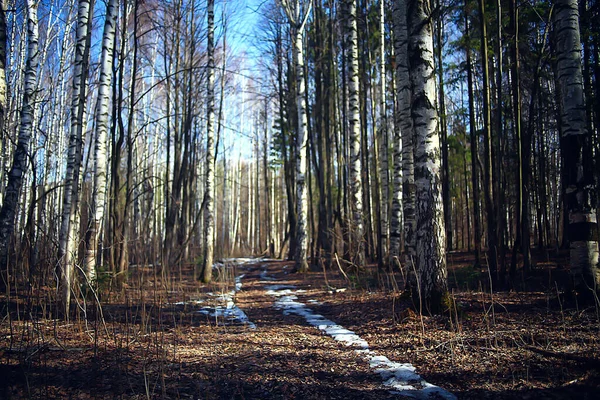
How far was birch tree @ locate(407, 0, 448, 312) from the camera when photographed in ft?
16.1

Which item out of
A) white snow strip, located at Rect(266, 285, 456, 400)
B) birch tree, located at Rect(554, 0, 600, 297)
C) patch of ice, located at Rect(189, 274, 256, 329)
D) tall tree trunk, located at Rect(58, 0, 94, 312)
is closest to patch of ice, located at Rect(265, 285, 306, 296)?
patch of ice, located at Rect(189, 274, 256, 329)

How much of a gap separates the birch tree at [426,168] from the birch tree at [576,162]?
1.66 meters

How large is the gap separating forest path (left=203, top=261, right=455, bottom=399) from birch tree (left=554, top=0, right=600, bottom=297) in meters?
2.92

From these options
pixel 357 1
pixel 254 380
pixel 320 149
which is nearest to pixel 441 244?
pixel 254 380

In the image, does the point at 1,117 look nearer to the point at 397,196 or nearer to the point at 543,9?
the point at 397,196

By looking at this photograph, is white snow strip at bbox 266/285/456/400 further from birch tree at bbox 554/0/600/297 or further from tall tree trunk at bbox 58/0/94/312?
tall tree trunk at bbox 58/0/94/312

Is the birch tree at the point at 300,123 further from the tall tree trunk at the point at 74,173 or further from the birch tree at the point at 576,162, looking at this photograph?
the birch tree at the point at 576,162

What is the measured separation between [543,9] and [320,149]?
8.09 meters

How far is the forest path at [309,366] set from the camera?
9.93 feet

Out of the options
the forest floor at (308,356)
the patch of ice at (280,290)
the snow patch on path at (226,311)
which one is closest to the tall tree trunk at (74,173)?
the forest floor at (308,356)

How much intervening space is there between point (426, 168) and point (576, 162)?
6.33 ft

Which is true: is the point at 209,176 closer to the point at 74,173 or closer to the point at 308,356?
the point at 74,173

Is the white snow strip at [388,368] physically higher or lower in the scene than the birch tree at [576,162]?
lower

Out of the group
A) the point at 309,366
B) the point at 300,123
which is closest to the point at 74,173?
the point at 309,366
